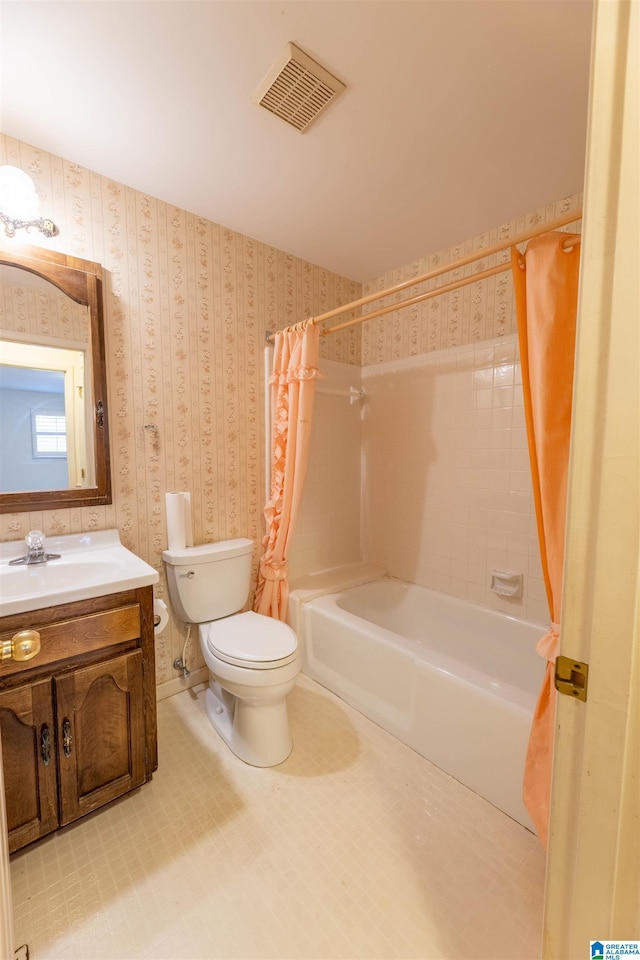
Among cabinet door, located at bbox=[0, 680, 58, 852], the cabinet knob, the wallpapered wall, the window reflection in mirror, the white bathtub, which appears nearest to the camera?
the cabinet knob

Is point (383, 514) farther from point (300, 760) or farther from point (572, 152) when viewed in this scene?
point (572, 152)

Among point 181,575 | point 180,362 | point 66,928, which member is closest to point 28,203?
point 180,362

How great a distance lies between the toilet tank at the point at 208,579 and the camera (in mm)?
1734

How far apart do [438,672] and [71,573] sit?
1.39 meters

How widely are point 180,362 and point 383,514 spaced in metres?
1.49

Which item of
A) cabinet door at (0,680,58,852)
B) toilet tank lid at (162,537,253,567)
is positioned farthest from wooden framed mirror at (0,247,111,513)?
cabinet door at (0,680,58,852)

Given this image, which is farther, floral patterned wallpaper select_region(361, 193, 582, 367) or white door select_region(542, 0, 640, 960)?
floral patterned wallpaper select_region(361, 193, 582, 367)

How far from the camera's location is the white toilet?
4.73 ft

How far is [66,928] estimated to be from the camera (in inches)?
38.2

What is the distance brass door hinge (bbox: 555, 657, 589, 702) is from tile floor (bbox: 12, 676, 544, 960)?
92cm

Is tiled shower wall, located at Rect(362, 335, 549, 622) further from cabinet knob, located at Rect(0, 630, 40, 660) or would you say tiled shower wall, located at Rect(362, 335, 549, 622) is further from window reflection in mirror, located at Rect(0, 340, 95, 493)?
cabinet knob, located at Rect(0, 630, 40, 660)

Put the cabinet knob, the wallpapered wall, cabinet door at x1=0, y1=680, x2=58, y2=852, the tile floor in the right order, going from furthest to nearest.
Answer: the wallpapered wall → cabinet door at x1=0, y1=680, x2=58, y2=852 → the tile floor → the cabinet knob

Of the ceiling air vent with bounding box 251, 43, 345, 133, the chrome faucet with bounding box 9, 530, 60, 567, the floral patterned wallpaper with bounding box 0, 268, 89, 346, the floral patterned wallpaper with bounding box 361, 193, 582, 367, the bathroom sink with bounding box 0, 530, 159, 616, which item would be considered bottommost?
the bathroom sink with bounding box 0, 530, 159, 616

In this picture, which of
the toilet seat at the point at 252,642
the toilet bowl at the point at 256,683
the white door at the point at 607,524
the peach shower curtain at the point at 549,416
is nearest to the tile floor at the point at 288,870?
the toilet bowl at the point at 256,683
